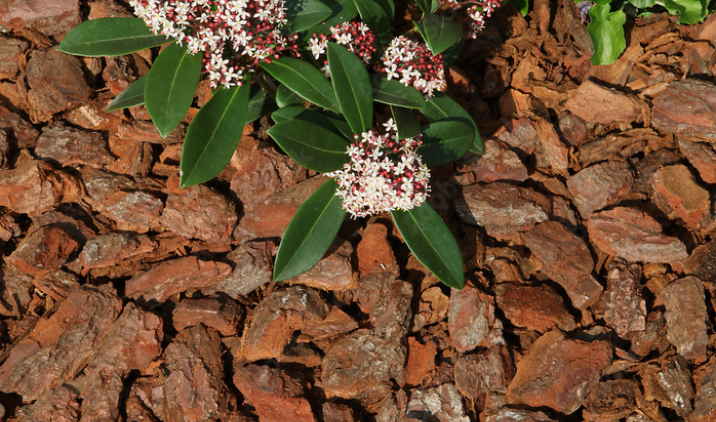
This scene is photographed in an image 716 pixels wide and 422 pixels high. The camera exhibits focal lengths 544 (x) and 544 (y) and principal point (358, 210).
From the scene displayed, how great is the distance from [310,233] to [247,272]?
1.19 ft

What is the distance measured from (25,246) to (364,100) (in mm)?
1522

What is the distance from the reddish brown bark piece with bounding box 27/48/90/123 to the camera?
2.45 metres

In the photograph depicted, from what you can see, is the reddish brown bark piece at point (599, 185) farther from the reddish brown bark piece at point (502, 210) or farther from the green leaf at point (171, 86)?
the green leaf at point (171, 86)

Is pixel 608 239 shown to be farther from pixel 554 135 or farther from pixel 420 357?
pixel 420 357

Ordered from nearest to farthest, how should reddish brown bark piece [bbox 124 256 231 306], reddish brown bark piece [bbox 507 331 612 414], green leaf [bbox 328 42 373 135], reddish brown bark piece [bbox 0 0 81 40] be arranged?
green leaf [bbox 328 42 373 135] → reddish brown bark piece [bbox 507 331 612 414] → reddish brown bark piece [bbox 124 256 231 306] → reddish brown bark piece [bbox 0 0 81 40]

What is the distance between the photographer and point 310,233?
7.00 feet

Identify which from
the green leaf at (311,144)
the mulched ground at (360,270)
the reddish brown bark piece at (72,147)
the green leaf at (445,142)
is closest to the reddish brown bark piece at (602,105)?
the mulched ground at (360,270)

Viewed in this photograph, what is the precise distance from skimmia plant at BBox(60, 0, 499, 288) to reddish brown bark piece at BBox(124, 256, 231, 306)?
367 mm

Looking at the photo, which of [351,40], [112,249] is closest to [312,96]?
[351,40]

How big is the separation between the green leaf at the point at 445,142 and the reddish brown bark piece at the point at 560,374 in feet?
2.88

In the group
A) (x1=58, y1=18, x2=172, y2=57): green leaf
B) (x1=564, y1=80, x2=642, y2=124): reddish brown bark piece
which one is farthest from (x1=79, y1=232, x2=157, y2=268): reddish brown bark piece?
(x1=564, y1=80, x2=642, y2=124): reddish brown bark piece

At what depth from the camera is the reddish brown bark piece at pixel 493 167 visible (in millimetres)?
2539

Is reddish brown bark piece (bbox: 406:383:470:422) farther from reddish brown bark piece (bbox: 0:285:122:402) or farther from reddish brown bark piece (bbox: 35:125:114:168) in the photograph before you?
reddish brown bark piece (bbox: 35:125:114:168)

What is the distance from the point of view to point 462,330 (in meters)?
2.24
